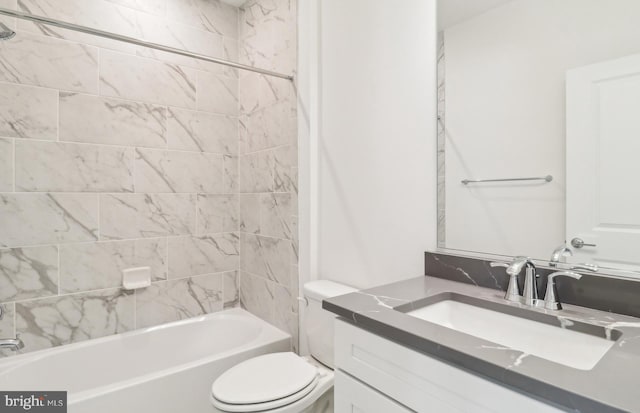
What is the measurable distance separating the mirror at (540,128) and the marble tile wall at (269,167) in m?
0.97

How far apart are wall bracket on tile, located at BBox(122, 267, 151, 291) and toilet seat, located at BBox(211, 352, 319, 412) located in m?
0.95

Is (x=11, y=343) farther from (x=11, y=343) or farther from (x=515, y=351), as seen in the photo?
(x=515, y=351)

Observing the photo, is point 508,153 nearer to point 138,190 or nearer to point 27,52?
point 138,190

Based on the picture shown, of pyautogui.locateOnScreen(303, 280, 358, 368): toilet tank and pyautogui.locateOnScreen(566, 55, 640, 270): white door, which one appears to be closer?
pyautogui.locateOnScreen(566, 55, 640, 270): white door

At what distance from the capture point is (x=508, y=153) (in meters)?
1.21

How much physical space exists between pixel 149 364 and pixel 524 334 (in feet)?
6.68

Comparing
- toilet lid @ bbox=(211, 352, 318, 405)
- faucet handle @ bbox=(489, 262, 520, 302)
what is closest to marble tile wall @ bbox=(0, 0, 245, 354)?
toilet lid @ bbox=(211, 352, 318, 405)

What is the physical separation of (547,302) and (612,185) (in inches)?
14.8

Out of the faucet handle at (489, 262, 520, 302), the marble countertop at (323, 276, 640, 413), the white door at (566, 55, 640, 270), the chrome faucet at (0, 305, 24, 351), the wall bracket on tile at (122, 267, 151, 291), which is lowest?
the chrome faucet at (0, 305, 24, 351)

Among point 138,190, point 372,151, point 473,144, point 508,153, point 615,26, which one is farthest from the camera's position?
point 138,190

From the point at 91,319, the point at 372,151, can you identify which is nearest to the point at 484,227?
the point at 372,151

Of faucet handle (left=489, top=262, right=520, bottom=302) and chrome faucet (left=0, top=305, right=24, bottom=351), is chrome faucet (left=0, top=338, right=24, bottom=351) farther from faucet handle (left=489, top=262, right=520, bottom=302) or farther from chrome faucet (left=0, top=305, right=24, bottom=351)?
faucet handle (left=489, top=262, right=520, bottom=302)

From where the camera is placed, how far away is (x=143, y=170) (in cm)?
218

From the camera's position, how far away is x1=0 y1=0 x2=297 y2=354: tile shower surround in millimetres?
1850
